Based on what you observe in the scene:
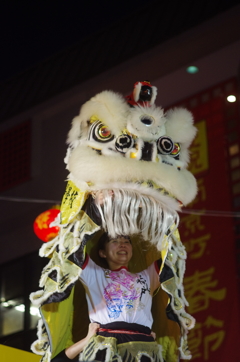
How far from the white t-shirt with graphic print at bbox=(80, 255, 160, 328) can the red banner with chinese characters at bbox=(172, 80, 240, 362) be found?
1963 mm

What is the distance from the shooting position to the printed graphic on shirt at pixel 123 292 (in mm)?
3348

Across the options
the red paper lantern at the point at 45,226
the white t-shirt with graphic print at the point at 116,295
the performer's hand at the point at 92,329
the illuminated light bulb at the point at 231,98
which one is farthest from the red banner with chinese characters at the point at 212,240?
the performer's hand at the point at 92,329

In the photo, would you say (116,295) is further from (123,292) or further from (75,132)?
(75,132)

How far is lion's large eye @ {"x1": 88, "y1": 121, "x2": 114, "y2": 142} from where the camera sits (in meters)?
3.42

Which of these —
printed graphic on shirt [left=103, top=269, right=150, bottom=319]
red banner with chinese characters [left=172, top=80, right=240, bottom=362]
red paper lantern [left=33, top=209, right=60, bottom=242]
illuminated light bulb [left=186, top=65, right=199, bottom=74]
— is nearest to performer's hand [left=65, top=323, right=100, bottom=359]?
Result: printed graphic on shirt [left=103, top=269, right=150, bottom=319]

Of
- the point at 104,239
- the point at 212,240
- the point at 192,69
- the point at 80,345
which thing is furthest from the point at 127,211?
the point at 192,69

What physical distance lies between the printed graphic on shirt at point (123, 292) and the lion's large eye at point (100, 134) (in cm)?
73

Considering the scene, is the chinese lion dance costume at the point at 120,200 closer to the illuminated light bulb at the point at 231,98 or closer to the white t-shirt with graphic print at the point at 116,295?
the white t-shirt with graphic print at the point at 116,295

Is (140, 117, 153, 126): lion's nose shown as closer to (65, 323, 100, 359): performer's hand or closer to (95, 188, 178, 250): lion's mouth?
(95, 188, 178, 250): lion's mouth

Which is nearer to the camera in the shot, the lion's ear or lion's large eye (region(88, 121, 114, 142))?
lion's large eye (region(88, 121, 114, 142))

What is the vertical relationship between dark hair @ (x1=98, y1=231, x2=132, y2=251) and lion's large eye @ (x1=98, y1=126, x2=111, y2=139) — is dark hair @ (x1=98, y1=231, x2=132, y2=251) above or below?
below

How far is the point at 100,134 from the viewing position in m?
3.43

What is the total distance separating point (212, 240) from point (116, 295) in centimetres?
238

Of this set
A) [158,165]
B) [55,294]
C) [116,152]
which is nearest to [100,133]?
[116,152]
